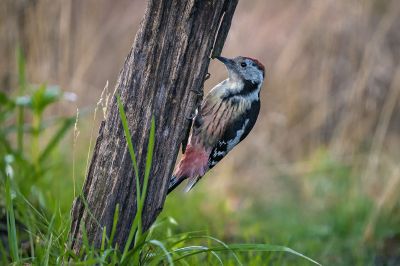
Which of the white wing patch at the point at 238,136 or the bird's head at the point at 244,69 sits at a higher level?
the bird's head at the point at 244,69

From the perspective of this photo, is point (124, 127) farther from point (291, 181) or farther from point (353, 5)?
point (291, 181)

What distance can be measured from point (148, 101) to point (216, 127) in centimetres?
115

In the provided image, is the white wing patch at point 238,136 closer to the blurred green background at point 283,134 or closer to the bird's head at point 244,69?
the bird's head at point 244,69

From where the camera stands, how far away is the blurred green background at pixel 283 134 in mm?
5320

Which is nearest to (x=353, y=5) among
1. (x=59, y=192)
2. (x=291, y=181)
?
(x=291, y=181)

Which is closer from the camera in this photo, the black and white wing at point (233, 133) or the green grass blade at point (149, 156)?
the green grass blade at point (149, 156)

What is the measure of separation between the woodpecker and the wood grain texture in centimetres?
97

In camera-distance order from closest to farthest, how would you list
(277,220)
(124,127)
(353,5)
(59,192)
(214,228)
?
(124,127), (59,192), (214,228), (277,220), (353,5)

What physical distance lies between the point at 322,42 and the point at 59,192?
3.29m

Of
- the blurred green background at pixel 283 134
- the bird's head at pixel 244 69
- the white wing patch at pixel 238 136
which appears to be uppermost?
the bird's head at pixel 244 69

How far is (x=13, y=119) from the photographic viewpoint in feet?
24.3

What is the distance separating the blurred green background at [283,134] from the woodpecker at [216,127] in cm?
89

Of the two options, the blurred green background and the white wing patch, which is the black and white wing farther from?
the blurred green background

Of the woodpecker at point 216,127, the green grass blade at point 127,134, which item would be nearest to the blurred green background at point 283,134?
the woodpecker at point 216,127
